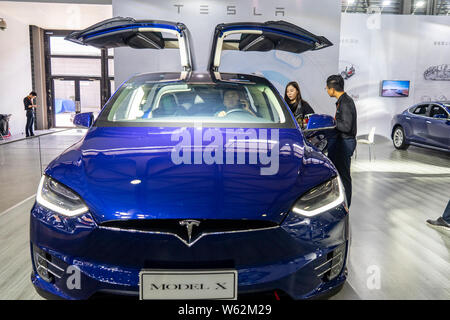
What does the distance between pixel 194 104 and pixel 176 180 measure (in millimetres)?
1066

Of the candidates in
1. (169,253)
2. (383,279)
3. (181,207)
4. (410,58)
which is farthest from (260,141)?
(410,58)

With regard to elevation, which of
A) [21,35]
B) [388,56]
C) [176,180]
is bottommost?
[176,180]

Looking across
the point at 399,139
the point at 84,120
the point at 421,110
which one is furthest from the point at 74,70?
the point at 84,120

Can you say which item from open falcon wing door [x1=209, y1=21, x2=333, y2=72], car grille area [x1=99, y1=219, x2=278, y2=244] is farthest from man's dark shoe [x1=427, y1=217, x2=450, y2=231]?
car grille area [x1=99, y1=219, x2=278, y2=244]

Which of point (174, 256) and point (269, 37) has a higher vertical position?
point (269, 37)

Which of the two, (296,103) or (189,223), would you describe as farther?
(296,103)

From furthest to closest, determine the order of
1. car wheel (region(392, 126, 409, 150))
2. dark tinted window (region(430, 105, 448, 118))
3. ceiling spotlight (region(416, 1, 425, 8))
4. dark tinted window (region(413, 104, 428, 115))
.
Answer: ceiling spotlight (region(416, 1, 425, 8)) → car wheel (region(392, 126, 409, 150)) → dark tinted window (region(413, 104, 428, 115)) → dark tinted window (region(430, 105, 448, 118))

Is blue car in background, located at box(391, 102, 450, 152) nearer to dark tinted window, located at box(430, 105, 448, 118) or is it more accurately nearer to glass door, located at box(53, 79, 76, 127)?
dark tinted window, located at box(430, 105, 448, 118)

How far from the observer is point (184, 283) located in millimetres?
1344

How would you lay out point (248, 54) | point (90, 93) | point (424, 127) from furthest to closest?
point (90, 93)
point (424, 127)
point (248, 54)

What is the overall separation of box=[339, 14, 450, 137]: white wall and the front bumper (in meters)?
11.2

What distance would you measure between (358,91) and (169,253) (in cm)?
1149

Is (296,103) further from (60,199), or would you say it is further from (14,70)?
(14,70)

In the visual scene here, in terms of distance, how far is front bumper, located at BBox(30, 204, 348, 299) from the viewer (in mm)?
1354
